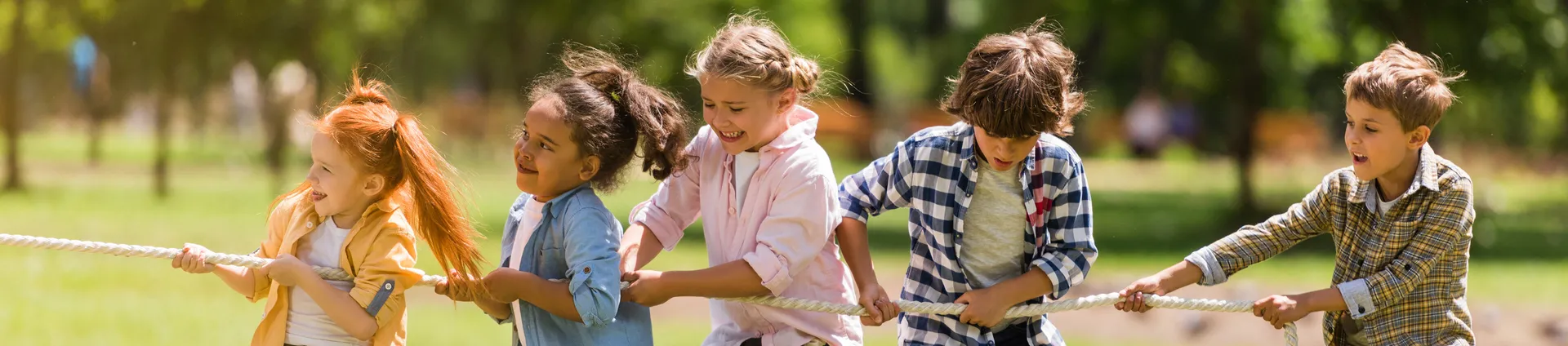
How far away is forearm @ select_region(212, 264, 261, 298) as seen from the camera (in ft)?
11.6

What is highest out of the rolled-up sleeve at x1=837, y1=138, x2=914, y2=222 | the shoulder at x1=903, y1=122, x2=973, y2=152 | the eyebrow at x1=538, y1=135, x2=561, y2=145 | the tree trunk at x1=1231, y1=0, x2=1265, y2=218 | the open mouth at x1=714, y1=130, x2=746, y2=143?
the shoulder at x1=903, y1=122, x2=973, y2=152

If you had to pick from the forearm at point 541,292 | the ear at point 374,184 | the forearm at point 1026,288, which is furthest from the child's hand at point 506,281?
the forearm at point 1026,288

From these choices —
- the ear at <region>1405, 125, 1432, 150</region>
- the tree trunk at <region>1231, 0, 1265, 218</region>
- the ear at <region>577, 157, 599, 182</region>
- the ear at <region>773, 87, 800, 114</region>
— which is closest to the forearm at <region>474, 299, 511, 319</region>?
the ear at <region>577, 157, 599, 182</region>

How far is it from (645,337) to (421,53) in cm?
3545

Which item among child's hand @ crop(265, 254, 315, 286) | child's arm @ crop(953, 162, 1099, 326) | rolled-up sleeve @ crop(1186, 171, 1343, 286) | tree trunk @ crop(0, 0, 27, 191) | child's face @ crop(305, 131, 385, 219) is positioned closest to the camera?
child's hand @ crop(265, 254, 315, 286)

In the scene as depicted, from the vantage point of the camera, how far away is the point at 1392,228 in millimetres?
3646

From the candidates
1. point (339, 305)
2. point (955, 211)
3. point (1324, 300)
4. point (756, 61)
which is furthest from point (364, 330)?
point (1324, 300)

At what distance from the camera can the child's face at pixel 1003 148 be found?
3520 mm

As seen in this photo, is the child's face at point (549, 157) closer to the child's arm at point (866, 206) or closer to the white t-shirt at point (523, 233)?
the white t-shirt at point (523, 233)

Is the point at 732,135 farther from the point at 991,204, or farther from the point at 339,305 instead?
the point at 339,305

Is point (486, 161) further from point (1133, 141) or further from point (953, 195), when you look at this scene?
point (953, 195)

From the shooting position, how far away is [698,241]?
1352cm

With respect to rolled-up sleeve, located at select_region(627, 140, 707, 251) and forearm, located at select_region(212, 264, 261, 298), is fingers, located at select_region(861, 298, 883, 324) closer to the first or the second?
rolled-up sleeve, located at select_region(627, 140, 707, 251)

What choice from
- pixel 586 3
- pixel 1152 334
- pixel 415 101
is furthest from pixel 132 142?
pixel 1152 334
